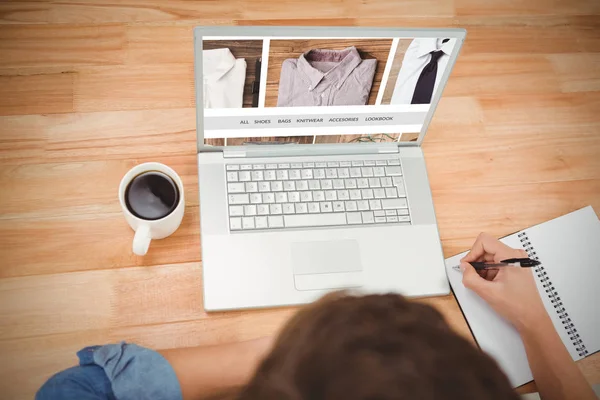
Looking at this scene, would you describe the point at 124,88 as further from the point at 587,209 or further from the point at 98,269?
the point at 587,209

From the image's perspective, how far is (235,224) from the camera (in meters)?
0.90

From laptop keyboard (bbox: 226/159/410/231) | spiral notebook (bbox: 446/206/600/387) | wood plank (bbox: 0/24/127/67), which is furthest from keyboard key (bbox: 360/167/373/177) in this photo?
wood plank (bbox: 0/24/127/67)

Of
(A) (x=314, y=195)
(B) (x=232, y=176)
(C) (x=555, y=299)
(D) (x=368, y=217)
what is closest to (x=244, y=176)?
(B) (x=232, y=176)

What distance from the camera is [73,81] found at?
3.28 feet

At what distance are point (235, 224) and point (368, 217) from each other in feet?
0.76

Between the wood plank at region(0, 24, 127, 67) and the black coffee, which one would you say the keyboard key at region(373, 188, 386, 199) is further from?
the wood plank at region(0, 24, 127, 67)

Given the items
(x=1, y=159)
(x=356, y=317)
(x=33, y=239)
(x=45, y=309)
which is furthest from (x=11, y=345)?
(x=356, y=317)

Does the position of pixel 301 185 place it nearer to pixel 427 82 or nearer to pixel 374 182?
pixel 374 182

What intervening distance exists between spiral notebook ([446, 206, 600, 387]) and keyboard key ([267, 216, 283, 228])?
0.31m

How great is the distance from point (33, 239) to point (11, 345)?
0.17 metres

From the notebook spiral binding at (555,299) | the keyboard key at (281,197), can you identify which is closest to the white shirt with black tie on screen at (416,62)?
the keyboard key at (281,197)

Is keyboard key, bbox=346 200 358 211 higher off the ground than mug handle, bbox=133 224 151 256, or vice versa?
keyboard key, bbox=346 200 358 211

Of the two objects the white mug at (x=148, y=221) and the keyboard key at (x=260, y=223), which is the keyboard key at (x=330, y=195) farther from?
the white mug at (x=148, y=221)

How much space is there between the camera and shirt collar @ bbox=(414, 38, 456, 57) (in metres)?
0.79
